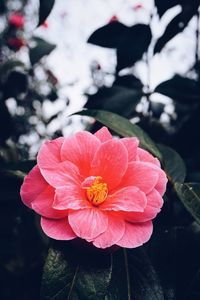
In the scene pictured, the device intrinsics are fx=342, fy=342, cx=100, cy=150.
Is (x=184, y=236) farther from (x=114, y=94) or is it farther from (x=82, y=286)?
(x=114, y=94)

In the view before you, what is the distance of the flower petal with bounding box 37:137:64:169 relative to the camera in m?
0.55

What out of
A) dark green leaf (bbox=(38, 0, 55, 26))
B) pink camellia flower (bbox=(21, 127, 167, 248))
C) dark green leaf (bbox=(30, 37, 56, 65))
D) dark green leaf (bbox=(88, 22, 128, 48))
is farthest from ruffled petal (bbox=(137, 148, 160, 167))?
dark green leaf (bbox=(30, 37, 56, 65))

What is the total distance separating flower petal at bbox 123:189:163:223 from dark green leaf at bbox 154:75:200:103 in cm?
50

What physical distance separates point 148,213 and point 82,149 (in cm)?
16

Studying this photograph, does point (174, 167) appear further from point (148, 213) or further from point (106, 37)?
point (106, 37)

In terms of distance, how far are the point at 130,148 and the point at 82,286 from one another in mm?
244

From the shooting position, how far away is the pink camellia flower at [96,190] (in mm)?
500

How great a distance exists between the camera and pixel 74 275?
50 centimetres

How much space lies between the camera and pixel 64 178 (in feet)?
1.81

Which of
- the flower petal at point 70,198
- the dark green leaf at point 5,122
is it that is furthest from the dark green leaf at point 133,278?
the dark green leaf at point 5,122

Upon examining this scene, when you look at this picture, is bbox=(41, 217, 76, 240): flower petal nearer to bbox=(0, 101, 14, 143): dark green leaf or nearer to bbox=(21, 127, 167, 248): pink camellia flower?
bbox=(21, 127, 167, 248): pink camellia flower

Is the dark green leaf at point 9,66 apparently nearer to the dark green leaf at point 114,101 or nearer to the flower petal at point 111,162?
the dark green leaf at point 114,101

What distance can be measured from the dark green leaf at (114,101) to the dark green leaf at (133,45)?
74 millimetres

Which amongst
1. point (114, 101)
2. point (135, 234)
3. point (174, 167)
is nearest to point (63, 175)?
point (135, 234)
